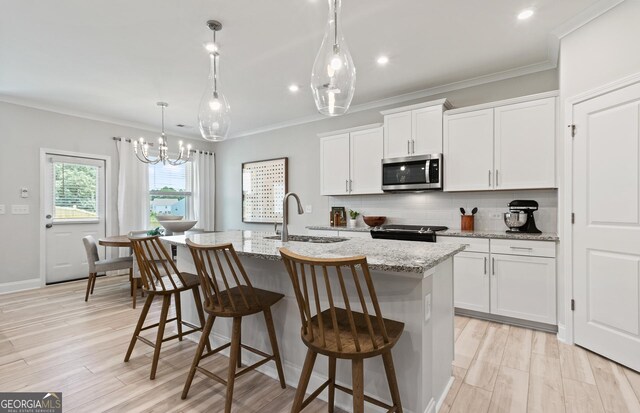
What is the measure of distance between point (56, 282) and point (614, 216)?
665 centimetres

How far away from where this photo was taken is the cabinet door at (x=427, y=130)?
3.62 metres

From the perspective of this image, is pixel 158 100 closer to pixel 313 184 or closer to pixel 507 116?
pixel 313 184

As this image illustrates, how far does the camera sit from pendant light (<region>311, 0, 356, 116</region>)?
5.79 ft

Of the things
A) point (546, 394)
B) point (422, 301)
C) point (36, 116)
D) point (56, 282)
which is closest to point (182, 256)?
point (422, 301)

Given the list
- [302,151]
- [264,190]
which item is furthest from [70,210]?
[302,151]

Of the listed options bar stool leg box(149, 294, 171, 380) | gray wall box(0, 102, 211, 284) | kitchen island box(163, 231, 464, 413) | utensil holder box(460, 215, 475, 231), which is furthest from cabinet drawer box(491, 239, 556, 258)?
gray wall box(0, 102, 211, 284)

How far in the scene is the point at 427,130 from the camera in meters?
3.69

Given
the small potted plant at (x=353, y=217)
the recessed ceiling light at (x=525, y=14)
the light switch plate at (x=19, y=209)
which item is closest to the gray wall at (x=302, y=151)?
the small potted plant at (x=353, y=217)

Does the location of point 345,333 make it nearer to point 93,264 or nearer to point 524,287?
point 524,287

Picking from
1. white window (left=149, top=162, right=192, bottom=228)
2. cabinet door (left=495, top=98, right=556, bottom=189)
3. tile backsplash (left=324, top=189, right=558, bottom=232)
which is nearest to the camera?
cabinet door (left=495, top=98, right=556, bottom=189)

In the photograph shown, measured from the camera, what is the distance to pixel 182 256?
2.90 metres

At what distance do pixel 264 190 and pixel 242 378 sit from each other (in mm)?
4052

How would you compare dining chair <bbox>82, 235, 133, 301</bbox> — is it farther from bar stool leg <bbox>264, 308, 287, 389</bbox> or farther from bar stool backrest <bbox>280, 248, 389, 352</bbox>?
bar stool backrest <bbox>280, 248, 389, 352</bbox>

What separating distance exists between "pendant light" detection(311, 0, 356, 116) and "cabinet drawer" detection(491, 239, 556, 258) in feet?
7.23
